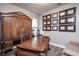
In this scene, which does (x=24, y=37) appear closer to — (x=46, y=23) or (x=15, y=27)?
(x=15, y=27)

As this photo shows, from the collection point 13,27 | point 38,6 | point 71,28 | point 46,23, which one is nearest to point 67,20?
point 71,28

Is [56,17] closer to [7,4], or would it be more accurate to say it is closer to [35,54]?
[35,54]

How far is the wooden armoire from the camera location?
1897 millimetres

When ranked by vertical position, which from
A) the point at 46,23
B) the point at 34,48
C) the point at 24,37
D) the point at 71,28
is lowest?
the point at 34,48

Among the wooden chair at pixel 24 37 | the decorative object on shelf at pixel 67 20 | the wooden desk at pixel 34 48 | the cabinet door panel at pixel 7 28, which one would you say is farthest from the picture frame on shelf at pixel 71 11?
the cabinet door panel at pixel 7 28

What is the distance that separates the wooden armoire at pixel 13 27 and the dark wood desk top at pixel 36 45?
183mm

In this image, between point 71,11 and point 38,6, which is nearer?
point 71,11

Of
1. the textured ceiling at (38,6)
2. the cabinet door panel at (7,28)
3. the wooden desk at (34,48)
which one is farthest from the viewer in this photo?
the textured ceiling at (38,6)

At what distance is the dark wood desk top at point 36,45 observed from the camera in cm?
179

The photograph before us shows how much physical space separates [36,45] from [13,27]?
0.59 m

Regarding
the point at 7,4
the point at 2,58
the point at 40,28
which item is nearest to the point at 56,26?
the point at 40,28

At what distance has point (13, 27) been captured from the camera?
1.95 meters

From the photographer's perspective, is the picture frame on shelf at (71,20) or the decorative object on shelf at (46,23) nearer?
the picture frame on shelf at (71,20)

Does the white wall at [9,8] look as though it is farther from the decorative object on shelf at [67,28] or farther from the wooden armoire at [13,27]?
the decorative object on shelf at [67,28]
